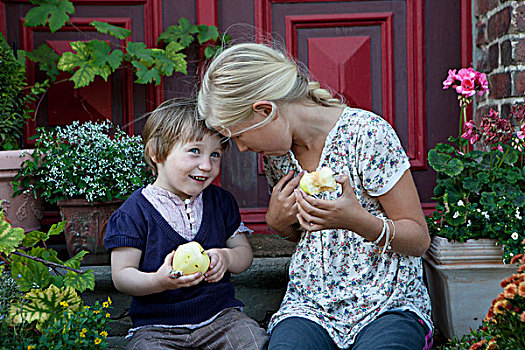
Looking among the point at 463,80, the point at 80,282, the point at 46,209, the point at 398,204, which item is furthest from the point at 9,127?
the point at 463,80

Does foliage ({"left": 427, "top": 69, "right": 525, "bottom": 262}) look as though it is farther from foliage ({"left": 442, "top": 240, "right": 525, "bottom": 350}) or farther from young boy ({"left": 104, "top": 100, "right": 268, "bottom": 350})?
young boy ({"left": 104, "top": 100, "right": 268, "bottom": 350})

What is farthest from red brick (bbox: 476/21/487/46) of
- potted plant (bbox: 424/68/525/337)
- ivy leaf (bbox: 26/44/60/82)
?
ivy leaf (bbox: 26/44/60/82)

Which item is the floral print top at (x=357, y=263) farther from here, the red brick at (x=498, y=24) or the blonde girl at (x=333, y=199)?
the red brick at (x=498, y=24)

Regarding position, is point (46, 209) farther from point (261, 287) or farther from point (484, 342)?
point (484, 342)

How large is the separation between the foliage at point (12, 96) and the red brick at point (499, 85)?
7.99 feet

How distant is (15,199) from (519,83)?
2.60m

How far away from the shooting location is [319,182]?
1.88 meters

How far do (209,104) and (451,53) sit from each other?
1.85 metres

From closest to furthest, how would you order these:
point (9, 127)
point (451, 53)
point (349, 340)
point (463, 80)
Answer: point (349, 340) → point (463, 80) → point (9, 127) → point (451, 53)

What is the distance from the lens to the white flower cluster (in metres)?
2.76

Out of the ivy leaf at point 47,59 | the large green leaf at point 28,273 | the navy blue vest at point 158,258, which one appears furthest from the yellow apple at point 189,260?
the ivy leaf at point 47,59

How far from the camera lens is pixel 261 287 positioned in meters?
2.80

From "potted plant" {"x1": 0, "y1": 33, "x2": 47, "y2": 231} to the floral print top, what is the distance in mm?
1510

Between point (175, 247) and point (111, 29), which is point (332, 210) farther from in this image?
point (111, 29)
